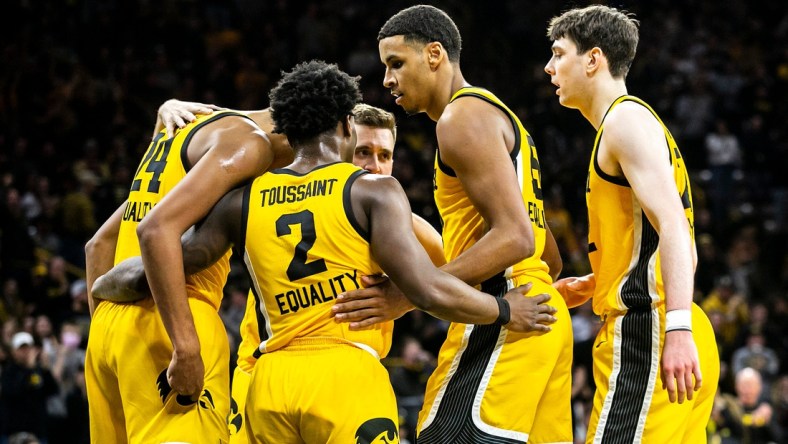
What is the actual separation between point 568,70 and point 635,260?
93 centimetres

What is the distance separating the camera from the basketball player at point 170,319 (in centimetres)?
430

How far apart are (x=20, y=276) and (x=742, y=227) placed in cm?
1047

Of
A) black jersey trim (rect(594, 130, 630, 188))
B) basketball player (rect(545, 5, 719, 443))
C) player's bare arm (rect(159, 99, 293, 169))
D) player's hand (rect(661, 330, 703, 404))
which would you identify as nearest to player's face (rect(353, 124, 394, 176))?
player's bare arm (rect(159, 99, 293, 169))

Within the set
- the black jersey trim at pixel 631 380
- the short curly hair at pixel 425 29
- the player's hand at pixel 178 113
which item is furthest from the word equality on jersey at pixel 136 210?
the black jersey trim at pixel 631 380

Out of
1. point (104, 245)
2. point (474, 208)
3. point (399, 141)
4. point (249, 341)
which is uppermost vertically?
point (104, 245)

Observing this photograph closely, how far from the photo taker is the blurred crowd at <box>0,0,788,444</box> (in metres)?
11.8

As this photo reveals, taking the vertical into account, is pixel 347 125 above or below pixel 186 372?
above

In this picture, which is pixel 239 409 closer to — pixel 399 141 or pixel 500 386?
pixel 500 386

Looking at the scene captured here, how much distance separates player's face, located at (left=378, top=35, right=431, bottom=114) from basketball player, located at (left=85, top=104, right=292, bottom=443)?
1.92 ft

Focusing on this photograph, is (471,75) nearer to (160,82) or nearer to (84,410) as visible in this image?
(160,82)

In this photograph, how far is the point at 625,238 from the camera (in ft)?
14.8

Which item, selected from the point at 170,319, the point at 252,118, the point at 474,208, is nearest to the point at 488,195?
the point at 474,208

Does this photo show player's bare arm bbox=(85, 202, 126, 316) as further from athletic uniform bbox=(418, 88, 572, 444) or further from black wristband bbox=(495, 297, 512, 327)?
black wristband bbox=(495, 297, 512, 327)

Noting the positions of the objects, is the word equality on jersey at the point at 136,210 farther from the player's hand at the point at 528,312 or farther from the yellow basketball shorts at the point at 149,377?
the player's hand at the point at 528,312
